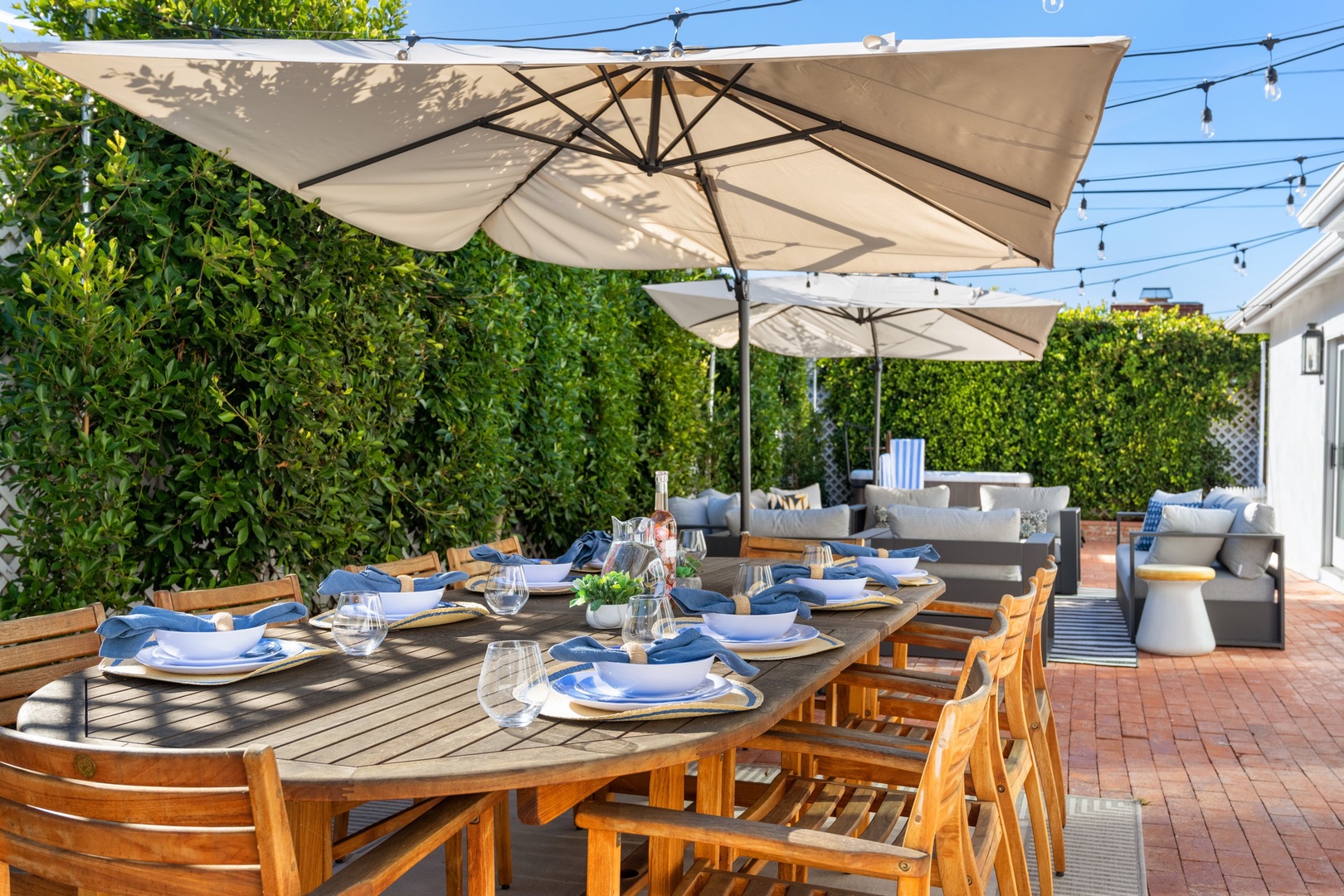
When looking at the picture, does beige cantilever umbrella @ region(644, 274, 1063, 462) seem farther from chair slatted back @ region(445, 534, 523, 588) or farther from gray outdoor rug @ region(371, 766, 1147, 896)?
gray outdoor rug @ region(371, 766, 1147, 896)

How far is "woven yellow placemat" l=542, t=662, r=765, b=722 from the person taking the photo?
5.69ft

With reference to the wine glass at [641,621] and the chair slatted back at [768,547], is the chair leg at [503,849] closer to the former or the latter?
the wine glass at [641,621]

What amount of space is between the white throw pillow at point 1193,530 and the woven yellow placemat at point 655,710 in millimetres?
5802

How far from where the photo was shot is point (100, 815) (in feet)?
4.31

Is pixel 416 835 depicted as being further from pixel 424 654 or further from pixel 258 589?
pixel 258 589

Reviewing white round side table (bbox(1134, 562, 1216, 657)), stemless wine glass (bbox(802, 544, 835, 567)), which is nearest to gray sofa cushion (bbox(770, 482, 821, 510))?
white round side table (bbox(1134, 562, 1216, 657))

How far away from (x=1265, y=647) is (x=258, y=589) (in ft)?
20.4

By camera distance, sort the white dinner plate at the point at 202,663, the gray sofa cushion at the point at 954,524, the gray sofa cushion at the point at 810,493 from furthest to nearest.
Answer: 1. the gray sofa cushion at the point at 810,493
2. the gray sofa cushion at the point at 954,524
3. the white dinner plate at the point at 202,663

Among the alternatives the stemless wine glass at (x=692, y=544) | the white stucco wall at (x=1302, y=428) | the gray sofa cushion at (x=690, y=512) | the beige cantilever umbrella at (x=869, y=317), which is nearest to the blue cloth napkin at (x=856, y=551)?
the stemless wine glass at (x=692, y=544)

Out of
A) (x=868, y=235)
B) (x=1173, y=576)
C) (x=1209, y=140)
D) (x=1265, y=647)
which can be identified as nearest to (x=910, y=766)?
(x=868, y=235)

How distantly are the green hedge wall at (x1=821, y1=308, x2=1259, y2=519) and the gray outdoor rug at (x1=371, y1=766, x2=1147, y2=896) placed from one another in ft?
32.3

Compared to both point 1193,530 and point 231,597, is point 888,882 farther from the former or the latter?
point 1193,530

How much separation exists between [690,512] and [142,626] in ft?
17.1

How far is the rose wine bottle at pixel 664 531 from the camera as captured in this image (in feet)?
9.70
